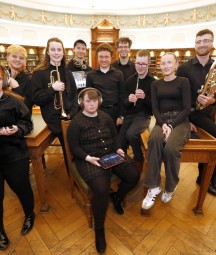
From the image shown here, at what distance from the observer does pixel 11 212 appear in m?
2.11

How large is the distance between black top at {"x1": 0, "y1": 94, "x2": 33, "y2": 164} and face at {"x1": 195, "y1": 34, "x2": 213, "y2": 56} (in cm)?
205

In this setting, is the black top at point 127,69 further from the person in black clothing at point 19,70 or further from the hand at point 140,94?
the person in black clothing at point 19,70

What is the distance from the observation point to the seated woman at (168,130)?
178 cm

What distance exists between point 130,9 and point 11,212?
11313 millimetres

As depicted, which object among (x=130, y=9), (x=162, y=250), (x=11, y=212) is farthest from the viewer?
(x=130, y=9)

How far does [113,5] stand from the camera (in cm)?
1004

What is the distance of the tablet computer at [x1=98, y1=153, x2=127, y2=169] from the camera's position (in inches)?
66.0

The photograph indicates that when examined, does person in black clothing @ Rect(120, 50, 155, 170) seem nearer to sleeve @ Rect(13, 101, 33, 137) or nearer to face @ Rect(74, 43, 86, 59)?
face @ Rect(74, 43, 86, 59)

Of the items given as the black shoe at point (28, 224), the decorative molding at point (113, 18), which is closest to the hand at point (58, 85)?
the black shoe at point (28, 224)

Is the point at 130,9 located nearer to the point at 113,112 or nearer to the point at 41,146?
the point at 113,112

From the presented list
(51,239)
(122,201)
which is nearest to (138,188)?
(122,201)

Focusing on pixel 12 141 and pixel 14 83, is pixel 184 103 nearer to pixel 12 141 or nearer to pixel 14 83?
pixel 12 141

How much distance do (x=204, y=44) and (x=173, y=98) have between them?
777mm

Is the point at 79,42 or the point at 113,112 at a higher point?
the point at 79,42
